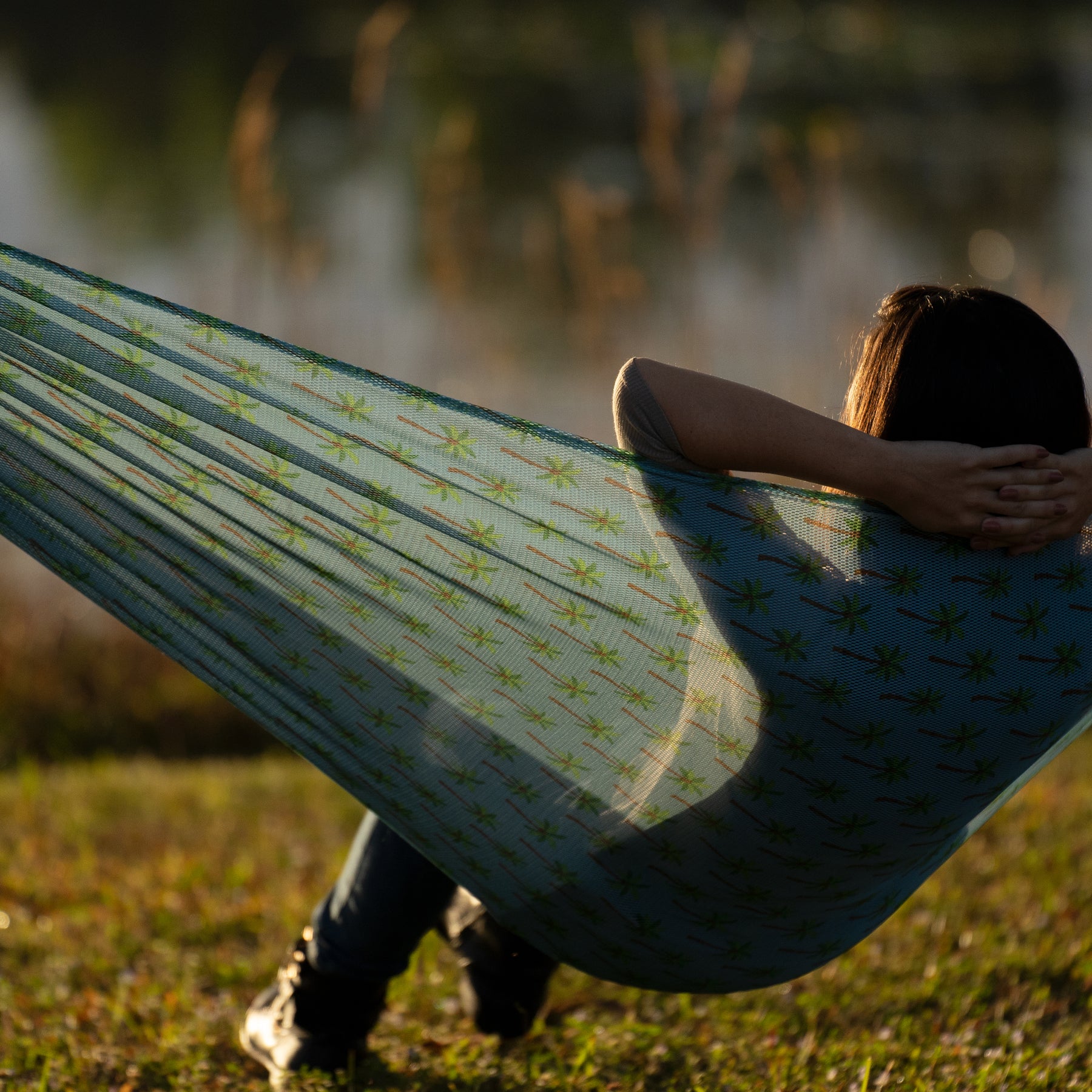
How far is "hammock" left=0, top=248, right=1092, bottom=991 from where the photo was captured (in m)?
1.25

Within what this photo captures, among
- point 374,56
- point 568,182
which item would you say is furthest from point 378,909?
point 568,182

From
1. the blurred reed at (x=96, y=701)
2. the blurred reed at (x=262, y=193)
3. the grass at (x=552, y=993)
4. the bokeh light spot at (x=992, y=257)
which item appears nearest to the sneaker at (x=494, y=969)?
the grass at (x=552, y=993)

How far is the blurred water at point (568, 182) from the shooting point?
4.33 m

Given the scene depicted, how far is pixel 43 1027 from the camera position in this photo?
187 cm

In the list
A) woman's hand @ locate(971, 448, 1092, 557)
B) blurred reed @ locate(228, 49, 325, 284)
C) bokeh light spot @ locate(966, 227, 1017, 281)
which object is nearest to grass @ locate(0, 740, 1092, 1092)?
woman's hand @ locate(971, 448, 1092, 557)

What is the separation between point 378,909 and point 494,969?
0.23 m

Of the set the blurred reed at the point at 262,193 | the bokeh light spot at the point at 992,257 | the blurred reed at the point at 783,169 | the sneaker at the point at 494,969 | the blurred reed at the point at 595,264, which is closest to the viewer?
the sneaker at the point at 494,969

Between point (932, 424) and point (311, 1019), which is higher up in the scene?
point (932, 424)

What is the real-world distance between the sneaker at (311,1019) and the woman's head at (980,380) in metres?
1.01

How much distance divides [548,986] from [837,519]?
3.09 ft

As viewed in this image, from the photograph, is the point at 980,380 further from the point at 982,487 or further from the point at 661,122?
the point at 661,122

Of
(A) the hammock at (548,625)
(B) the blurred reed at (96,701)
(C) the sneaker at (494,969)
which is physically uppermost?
(A) the hammock at (548,625)

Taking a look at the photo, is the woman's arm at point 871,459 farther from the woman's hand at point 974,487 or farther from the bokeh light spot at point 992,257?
the bokeh light spot at point 992,257

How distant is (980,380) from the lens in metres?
1.22
